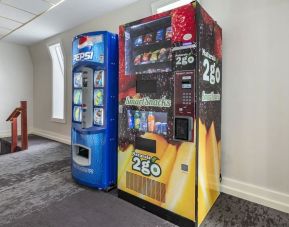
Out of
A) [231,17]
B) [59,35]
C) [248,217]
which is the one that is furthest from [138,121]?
[59,35]

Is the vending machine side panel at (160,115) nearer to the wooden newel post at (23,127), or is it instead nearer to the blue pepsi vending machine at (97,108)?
the blue pepsi vending machine at (97,108)

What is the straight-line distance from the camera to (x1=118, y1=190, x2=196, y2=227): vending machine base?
1.90 metres

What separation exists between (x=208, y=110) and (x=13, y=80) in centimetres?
620

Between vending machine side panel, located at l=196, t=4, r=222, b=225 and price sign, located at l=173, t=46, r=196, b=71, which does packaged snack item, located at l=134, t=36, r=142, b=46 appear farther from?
vending machine side panel, located at l=196, t=4, r=222, b=225

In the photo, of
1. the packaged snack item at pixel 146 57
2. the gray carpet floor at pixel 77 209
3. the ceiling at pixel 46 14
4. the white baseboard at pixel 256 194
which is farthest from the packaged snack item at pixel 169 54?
the ceiling at pixel 46 14

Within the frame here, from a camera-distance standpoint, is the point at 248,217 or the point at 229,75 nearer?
the point at 248,217

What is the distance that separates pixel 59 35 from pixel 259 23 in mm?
4645

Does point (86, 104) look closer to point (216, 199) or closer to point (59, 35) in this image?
point (216, 199)

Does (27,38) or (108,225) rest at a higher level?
(27,38)

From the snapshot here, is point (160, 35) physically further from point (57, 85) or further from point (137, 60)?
point (57, 85)

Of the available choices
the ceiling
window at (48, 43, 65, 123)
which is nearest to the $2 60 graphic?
the ceiling

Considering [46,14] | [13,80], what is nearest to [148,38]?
[46,14]

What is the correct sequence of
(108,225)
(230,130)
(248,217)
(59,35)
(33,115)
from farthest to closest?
(33,115), (59,35), (230,130), (248,217), (108,225)

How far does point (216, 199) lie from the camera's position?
7.90 ft
